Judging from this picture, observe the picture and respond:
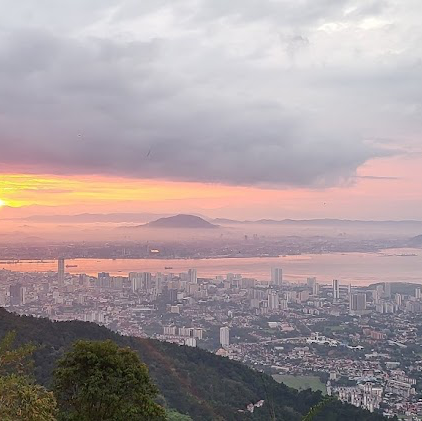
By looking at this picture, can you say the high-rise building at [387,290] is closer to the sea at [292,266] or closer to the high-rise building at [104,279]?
the sea at [292,266]

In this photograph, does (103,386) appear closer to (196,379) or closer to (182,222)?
(196,379)

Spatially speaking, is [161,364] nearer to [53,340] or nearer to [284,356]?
[53,340]

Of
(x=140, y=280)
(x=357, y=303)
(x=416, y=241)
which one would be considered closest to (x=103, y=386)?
(x=140, y=280)

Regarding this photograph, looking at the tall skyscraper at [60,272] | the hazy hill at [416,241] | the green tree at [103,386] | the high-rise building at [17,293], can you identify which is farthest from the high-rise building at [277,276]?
the green tree at [103,386]

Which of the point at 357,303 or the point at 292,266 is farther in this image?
the point at 292,266

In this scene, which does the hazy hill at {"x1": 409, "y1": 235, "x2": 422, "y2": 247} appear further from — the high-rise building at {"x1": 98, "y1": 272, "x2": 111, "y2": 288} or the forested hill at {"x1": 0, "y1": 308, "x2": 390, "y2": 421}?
the forested hill at {"x1": 0, "y1": 308, "x2": 390, "y2": 421}

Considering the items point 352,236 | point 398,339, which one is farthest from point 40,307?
point 352,236
